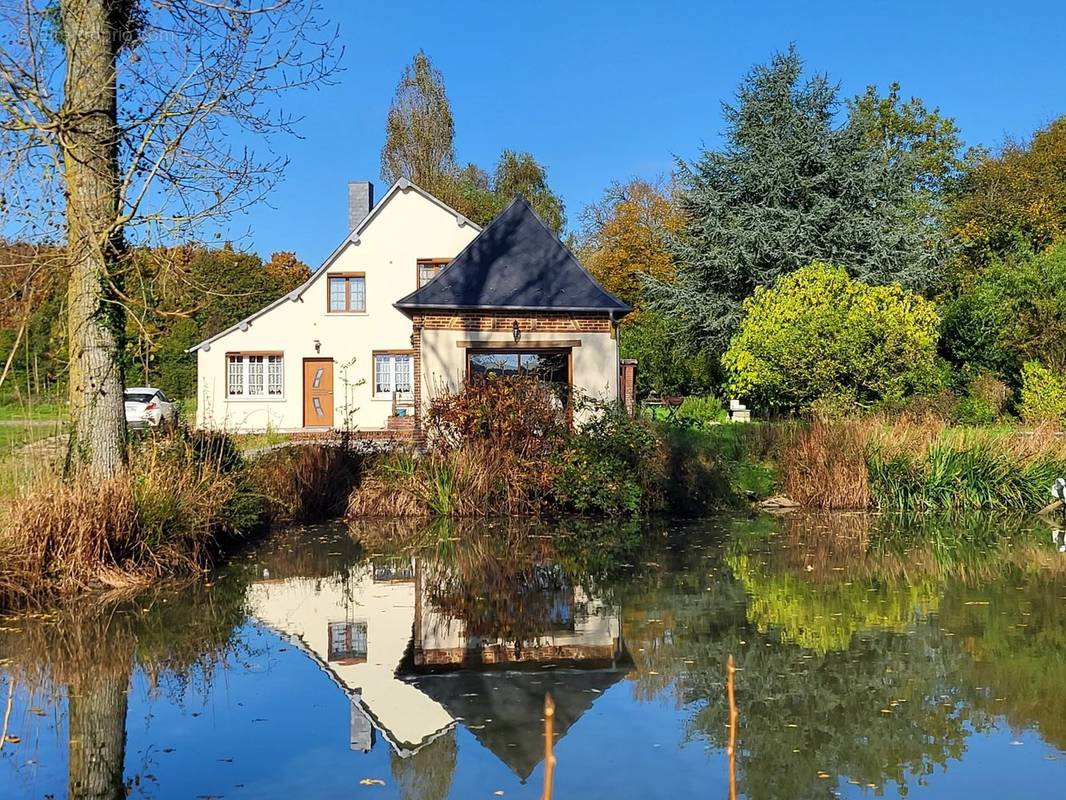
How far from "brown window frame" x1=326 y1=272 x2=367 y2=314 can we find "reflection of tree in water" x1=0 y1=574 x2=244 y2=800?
20020 millimetres

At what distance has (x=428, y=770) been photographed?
15.5ft

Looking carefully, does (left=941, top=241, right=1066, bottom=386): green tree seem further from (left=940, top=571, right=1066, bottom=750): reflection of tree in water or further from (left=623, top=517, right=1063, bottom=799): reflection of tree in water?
(left=940, top=571, right=1066, bottom=750): reflection of tree in water

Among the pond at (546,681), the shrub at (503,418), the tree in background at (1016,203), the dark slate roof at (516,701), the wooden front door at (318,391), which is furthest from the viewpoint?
the tree in background at (1016,203)

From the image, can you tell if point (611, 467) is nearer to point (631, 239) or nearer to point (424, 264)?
point (424, 264)

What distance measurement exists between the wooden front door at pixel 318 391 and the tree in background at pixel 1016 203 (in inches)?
864

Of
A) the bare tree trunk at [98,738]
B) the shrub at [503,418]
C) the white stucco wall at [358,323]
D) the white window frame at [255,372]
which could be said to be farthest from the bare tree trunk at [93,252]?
the white window frame at [255,372]

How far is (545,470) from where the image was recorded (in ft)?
45.5

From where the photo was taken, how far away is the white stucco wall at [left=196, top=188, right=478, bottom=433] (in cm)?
2822

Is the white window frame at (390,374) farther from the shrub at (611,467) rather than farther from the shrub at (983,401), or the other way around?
the shrub at (983,401)

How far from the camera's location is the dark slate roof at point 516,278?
18.1 meters

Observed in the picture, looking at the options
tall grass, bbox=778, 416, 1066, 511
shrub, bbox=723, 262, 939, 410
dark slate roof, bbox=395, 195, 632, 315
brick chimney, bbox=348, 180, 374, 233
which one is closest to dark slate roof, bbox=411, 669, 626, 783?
tall grass, bbox=778, 416, 1066, 511

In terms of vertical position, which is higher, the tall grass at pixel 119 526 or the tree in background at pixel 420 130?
the tree in background at pixel 420 130

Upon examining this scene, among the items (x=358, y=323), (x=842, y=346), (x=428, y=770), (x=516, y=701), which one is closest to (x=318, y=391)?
(x=358, y=323)

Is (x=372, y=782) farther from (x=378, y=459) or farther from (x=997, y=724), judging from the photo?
(x=378, y=459)
